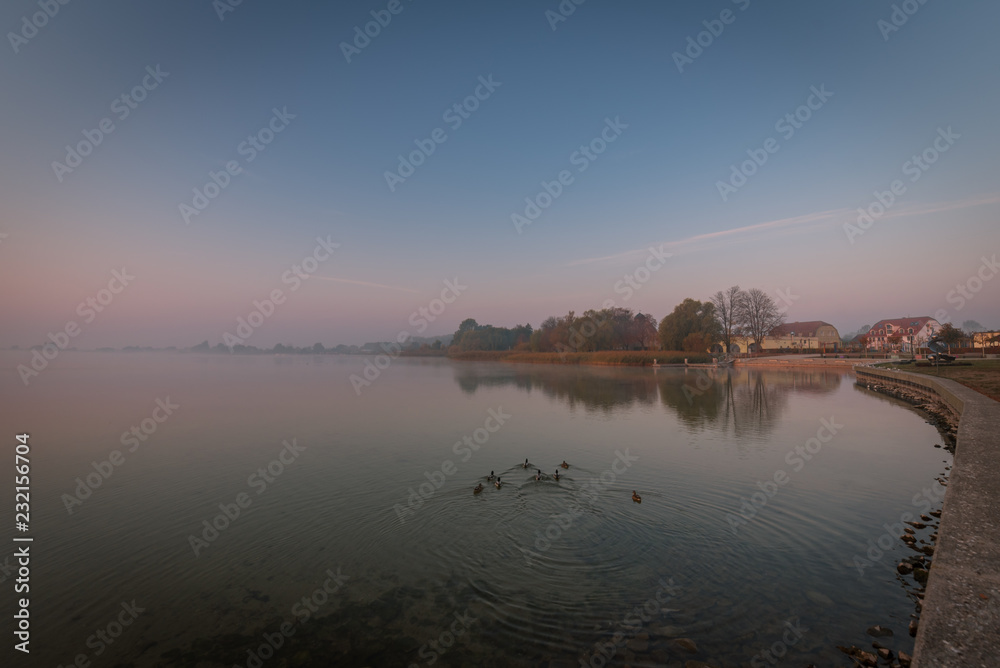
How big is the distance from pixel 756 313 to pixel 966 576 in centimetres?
9349

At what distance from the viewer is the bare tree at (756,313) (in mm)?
86500

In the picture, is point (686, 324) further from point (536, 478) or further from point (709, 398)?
point (536, 478)

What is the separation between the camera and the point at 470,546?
27.9 ft

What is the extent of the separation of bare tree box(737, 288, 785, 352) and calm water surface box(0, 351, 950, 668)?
74043 mm

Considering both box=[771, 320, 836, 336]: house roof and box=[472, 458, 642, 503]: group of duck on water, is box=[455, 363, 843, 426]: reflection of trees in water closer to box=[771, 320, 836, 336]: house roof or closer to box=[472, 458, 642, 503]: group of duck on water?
box=[472, 458, 642, 503]: group of duck on water

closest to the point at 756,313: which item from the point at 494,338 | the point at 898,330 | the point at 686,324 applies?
the point at 686,324

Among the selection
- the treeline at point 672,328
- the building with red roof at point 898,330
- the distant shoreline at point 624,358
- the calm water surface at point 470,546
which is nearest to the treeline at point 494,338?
the treeline at point 672,328

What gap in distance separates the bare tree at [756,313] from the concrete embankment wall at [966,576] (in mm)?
83206

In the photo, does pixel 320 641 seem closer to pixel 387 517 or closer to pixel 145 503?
pixel 387 517

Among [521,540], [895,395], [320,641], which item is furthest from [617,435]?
[895,395]

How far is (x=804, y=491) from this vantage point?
37.3 feet

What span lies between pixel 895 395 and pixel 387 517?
36.5m

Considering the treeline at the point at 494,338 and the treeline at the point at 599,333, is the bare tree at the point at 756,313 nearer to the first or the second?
the treeline at the point at 599,333

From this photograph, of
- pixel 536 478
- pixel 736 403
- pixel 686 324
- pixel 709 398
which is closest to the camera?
pixel 536 478
